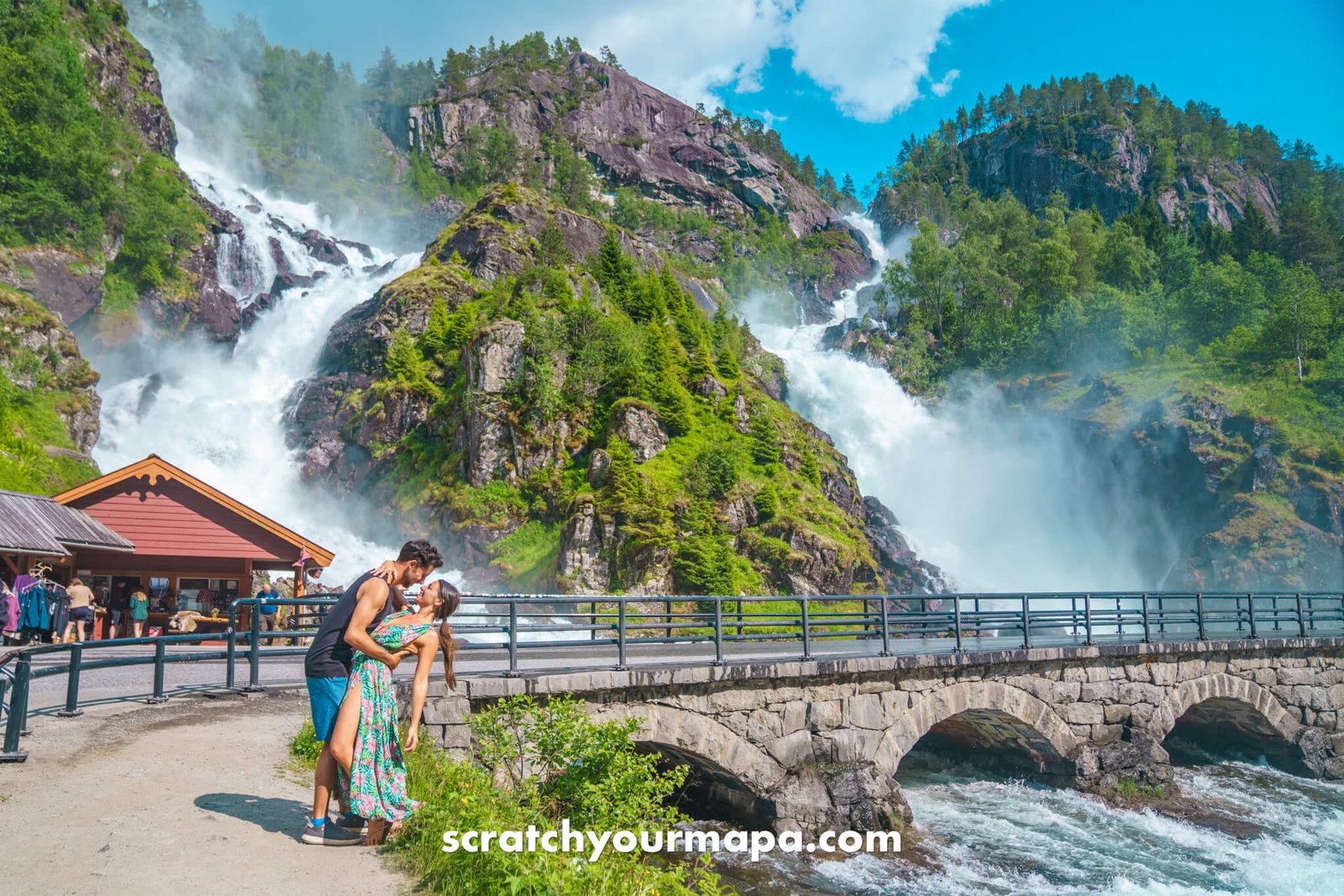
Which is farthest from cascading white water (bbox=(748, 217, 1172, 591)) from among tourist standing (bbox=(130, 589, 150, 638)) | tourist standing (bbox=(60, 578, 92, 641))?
tourist standing (bbox=(60, 578, 92, 641))

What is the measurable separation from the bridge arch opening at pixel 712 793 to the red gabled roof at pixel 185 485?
43.3 feet

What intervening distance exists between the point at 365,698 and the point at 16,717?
385 centimetres

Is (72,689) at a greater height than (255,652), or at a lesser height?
lesser

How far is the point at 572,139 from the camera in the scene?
112 m

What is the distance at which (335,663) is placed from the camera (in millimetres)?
5723

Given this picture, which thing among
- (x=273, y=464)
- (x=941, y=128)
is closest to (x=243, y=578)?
(x=273, y=464)

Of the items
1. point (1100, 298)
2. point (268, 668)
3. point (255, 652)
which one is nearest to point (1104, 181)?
point (1100, 298)

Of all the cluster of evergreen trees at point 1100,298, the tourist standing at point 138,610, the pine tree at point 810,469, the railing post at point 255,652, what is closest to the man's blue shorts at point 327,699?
the railing post at point 255,652

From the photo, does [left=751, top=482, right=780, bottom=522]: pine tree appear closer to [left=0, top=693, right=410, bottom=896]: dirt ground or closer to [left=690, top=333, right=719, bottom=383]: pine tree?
[left=690, top=333, right=719, bottom=383]: pine tree

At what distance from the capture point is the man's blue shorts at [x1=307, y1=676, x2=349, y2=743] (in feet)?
18.6

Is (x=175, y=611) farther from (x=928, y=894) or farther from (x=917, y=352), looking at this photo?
(x=917, y=352)

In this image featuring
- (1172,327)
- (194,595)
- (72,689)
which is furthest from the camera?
(1172,327)

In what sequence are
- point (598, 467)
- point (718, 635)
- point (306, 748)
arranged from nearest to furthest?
point (306, 748)
point (718, 635)
point (598, 467)

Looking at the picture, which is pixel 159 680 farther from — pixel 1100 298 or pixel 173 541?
pixel 1100 298
